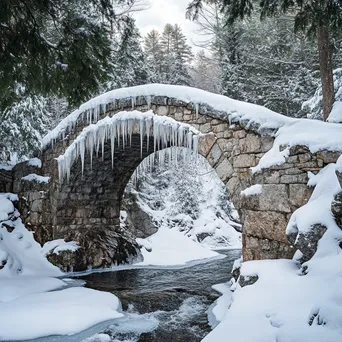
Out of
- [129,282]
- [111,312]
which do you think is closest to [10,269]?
[129,282]

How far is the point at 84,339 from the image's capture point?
3.63 m

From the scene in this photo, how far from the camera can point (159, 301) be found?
5.37 metres

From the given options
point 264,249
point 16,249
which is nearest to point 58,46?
point 264,249

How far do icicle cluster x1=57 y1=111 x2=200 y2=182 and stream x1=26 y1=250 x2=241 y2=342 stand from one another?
235 cm

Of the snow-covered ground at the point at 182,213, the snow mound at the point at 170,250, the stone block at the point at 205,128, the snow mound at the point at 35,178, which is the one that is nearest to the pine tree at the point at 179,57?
the snow-covered ground at the point at 182,213

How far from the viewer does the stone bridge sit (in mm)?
3879

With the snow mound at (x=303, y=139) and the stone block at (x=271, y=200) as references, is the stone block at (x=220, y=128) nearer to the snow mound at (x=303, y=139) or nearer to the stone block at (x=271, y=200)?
the snow mound at (x=303, y=139)

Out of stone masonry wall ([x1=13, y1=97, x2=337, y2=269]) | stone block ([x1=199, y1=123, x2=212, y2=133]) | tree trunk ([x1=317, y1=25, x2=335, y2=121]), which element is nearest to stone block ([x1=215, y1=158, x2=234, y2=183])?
stone masonry wall ([x1=13, y1=97, x2=337, y2=269])

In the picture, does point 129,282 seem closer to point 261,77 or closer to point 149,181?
point 149,181

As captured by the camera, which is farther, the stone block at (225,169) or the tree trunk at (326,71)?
the tree trunk at (326,71)

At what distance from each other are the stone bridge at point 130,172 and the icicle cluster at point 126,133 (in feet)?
0.39

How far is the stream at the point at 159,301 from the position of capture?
3.85 m

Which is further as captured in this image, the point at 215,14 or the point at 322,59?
the point at 215,14

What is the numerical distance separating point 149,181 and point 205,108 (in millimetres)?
9421
